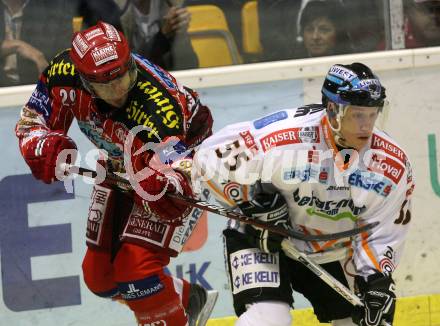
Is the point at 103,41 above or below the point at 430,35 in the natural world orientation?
above

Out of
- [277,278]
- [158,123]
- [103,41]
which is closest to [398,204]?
[277,278]

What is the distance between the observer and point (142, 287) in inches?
169

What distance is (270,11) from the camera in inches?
207

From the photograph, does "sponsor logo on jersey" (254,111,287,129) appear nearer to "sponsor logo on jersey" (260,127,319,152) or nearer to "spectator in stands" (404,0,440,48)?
"sponsor logo on jersey" (260,127,319,152)

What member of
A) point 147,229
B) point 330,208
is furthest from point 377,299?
point 147,229

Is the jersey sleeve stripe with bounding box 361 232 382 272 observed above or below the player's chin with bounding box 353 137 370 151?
below

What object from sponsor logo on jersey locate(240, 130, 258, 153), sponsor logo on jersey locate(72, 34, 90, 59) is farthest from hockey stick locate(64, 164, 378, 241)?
sponsor logo on jersey locate(72, 34, 90, 59)

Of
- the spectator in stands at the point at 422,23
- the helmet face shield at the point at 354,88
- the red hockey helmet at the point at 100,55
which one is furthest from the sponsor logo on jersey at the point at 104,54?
the spectator in stands at the point at 422,23

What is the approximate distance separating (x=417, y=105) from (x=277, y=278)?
63.1 inches

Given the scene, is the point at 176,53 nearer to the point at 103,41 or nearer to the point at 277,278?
the point at 103,41

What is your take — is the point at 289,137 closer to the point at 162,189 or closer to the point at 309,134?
the point at 309,134

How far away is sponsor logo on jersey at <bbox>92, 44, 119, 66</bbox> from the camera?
4066mm

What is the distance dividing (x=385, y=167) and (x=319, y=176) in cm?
22

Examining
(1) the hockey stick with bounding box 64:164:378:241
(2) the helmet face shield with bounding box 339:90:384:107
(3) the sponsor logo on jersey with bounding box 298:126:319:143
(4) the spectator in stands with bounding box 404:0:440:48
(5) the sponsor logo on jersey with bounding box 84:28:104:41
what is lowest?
(1) the hockey stick with bounding box 64:164:378:241
